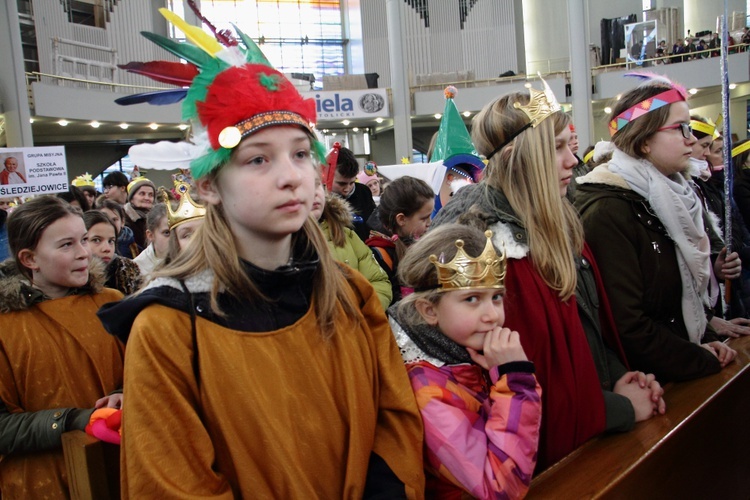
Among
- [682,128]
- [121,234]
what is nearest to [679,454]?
[682,128]

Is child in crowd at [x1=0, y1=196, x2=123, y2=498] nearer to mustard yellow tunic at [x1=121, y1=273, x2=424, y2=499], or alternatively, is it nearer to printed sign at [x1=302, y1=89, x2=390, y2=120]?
mustard yellow tunic at [x1=121, y1=273, x2=424, y2=499]

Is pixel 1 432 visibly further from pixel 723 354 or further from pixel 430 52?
pixel 430 52

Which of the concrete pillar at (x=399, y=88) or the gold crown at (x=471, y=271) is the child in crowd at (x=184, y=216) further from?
the concrete pillar at (x=399, y=88)

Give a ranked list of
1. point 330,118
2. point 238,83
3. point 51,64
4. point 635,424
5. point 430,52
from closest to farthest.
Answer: point 238,83 < point 635,424 < point 51,64 < point 330,118 < point 430,52

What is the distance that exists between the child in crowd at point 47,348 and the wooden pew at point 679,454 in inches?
45.7

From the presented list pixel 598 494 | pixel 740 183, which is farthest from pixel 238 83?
pixel 740 183

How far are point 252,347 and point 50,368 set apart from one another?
3.37ft

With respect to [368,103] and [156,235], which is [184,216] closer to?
[156,235]

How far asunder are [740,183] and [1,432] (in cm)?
388

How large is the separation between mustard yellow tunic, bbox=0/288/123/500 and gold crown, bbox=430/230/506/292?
3.70ft

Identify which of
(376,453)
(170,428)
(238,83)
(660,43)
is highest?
(660,43)

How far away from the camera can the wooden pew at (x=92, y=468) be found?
1.37 metres

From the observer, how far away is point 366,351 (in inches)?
49.3

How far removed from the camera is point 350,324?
1.25 m
